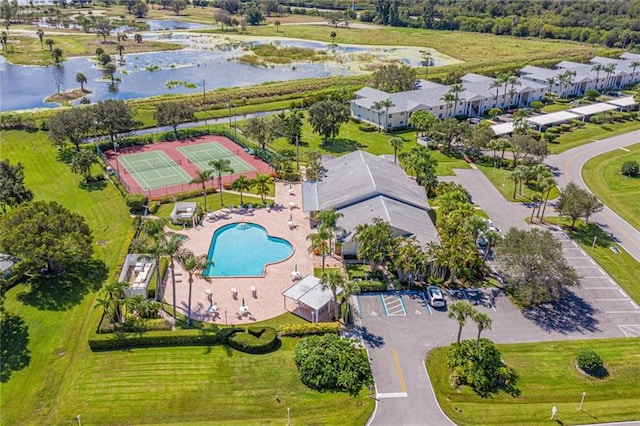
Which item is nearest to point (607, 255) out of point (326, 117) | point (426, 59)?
point (326, 117)

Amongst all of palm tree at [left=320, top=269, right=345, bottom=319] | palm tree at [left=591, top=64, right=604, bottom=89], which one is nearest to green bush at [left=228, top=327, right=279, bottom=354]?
palm tree at [left=320, top=269, right=345, bottom=319]

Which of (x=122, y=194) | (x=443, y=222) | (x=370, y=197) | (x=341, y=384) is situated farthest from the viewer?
(x=122, y=194)

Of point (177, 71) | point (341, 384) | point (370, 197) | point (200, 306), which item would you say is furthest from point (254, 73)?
point (341, 384)

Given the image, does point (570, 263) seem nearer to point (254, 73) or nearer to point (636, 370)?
point (636, 370)

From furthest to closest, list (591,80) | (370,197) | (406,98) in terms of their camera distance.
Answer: (591,80), (406,98), (370,197)

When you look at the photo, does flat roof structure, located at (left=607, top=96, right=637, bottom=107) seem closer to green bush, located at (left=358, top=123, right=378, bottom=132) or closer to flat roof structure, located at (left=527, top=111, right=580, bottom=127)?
flat roof structure, located at (left=527, top=111, right=580, bottom=127)

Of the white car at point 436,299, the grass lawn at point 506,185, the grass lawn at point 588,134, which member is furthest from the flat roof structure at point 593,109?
the white car at point 436,299

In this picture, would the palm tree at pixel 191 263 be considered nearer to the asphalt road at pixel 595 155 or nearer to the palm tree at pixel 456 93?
the asphalt road at pixel 595 155
